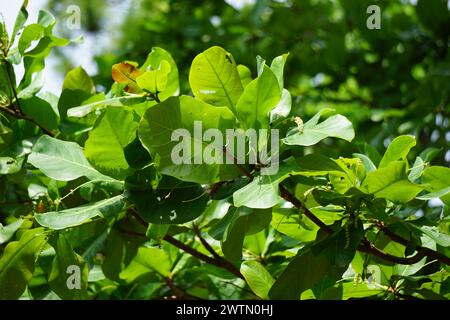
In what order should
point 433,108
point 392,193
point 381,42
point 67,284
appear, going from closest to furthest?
point 392,193 → point 67,284 → point 433,108 → point 381,42

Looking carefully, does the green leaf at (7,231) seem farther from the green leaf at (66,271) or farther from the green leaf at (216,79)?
the green leaf at (216,79)

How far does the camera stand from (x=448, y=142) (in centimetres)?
239

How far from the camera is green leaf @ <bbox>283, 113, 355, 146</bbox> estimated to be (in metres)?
0.97

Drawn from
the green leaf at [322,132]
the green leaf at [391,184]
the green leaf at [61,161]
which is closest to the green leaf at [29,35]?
the green leaf at [61,161]

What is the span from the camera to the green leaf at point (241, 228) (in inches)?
42.6

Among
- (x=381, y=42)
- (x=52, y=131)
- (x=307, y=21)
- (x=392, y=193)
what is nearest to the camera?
(x=392, y=193)

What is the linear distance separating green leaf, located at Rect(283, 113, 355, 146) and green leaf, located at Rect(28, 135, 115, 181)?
0.33 meters

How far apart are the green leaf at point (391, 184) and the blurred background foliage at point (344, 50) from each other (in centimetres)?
104

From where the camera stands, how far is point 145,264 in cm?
144

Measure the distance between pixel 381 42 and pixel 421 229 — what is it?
1.67 m

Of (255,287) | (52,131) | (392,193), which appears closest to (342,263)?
(392,193)

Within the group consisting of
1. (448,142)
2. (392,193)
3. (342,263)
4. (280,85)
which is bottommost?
(448,142)

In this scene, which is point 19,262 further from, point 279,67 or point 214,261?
point 279,67

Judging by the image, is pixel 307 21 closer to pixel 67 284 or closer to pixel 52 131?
pixel 52 131
